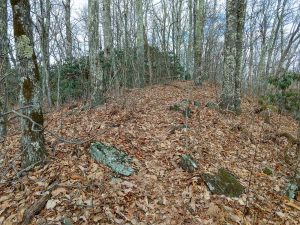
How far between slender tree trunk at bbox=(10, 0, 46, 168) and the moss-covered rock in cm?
287

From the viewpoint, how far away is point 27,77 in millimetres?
3607

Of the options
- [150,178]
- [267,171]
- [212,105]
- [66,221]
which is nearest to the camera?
[66,221]

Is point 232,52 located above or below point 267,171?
above

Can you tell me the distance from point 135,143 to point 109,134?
0.62 meters

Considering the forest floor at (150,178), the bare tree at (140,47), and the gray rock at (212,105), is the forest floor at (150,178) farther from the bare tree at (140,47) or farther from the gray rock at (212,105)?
the bare tree at (140,47)

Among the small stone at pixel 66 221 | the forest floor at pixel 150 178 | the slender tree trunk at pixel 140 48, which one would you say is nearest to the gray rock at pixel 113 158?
the forest floor at pixel 150 178

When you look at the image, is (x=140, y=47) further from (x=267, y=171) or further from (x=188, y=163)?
(x=267, y=171)

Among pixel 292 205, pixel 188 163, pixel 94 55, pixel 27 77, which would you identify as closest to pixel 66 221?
Result: pixel 27 77

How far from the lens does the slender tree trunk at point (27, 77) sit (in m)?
3.49

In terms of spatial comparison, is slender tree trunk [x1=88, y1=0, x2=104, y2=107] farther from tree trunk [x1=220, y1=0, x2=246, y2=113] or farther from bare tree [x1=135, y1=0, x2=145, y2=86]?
bare tree [x1=135, y1=0, x2=145, y2=86]

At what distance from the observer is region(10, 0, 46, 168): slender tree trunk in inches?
137

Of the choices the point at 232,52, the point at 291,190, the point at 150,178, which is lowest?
the point at 291,190

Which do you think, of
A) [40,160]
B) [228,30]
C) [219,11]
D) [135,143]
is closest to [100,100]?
[135,143]

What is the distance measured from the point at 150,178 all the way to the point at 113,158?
77 cm
